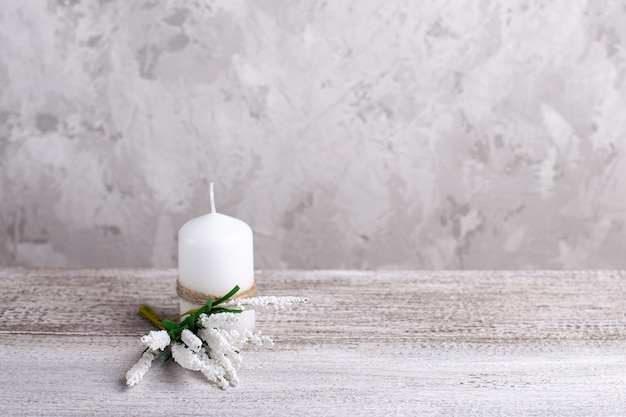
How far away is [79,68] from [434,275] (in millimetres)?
776

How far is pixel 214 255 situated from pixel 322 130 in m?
0.56

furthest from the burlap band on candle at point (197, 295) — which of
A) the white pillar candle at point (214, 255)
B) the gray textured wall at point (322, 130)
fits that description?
the gray textured wall at point (322, 130)

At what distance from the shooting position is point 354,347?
81 cm

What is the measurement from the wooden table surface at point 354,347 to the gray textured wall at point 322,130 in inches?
12.7

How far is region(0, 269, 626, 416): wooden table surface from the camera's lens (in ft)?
2.29

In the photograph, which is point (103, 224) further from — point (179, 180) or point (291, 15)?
point (291, 15)

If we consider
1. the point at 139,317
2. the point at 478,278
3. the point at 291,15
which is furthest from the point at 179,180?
the point at 478,278

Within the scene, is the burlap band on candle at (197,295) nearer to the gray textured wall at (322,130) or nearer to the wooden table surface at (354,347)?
the wooden table surface at (354,347)

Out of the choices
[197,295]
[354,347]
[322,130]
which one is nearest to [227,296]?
[197,295]

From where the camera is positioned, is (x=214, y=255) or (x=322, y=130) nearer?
(x=214, y=255)

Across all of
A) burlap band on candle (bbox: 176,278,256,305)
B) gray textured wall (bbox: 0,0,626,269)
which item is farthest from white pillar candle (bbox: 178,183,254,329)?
gray textured wall (bbox: 0,0,626,269)

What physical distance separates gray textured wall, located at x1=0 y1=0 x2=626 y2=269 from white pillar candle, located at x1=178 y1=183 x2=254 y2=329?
52 centimetres

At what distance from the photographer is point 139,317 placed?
0.90 metres

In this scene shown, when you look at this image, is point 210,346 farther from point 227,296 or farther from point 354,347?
point 354,347
